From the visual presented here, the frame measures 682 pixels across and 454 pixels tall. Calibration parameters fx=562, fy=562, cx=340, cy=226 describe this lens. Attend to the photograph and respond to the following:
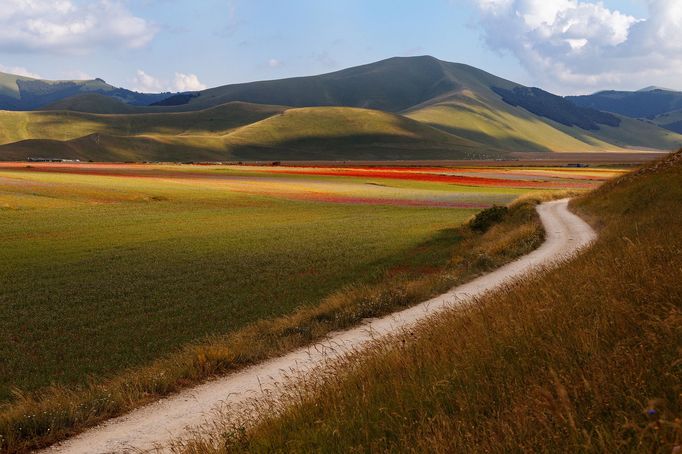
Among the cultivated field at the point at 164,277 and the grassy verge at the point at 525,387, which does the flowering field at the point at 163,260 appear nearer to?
the cultivated field at the point at 164,277

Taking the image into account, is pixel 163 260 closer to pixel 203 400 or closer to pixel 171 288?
pixel 171 288

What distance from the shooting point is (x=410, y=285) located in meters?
21.5

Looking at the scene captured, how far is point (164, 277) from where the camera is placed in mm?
28391

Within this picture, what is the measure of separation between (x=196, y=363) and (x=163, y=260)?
67.1 feet

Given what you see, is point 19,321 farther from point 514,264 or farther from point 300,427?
point 514,264

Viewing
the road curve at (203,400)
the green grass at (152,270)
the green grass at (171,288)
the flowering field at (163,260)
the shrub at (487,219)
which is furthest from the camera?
the shrub at (487,219)

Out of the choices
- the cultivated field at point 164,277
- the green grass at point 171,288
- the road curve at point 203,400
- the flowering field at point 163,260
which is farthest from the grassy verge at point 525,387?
the flowering field at point 163,260

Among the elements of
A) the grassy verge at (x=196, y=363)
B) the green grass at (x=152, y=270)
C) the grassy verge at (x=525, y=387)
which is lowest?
the green grass at (x=152, y=270)

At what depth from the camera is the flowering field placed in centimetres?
1830

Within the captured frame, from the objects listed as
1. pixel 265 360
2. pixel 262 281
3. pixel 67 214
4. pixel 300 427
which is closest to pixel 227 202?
pixel 67 214

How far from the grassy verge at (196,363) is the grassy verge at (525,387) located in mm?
3227

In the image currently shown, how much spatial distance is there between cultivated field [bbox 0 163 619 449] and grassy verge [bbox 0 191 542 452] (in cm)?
6

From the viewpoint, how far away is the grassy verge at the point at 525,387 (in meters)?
5.02

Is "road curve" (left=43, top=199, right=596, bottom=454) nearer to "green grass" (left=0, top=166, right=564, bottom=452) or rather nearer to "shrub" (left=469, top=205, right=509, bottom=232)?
"green grass" (left=0, top=166, right=564, bottom=452)
